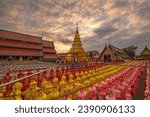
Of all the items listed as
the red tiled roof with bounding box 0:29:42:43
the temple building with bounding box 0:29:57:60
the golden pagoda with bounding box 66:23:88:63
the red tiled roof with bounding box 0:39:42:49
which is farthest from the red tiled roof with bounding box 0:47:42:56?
the golden pagoda with bounding box 66:23:88:63

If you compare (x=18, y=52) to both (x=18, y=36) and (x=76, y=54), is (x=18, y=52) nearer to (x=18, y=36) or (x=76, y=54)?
(x=18, y=36)

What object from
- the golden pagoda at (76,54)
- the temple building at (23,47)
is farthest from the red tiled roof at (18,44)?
the golden pagoda at (76,54)

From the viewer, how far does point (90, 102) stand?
2.62 metres

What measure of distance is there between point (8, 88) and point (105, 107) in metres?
2.59

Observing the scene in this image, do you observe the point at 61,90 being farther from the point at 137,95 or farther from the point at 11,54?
the point at 11,54

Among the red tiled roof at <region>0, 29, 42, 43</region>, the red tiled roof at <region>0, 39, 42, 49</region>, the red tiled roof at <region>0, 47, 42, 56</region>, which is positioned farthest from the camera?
the red tiled roof at <region>0, 29, 42, 43</region>

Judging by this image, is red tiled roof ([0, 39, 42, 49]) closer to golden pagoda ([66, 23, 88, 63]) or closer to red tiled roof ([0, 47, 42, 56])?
red tiled roof ([0, 47, 42, 56])

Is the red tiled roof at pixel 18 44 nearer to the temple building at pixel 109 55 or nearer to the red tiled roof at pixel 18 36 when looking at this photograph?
the red tiled roof at pixel 18 36

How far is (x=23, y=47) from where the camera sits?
79.9 ft

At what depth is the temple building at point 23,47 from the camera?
21.6 metres

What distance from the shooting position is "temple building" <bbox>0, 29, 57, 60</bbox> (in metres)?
21.6

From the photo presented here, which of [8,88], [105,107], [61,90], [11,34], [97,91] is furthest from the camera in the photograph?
[11,34]

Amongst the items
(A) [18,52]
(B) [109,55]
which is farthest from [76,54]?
(A) [18,52]

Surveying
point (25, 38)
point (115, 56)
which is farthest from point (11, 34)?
point (115, 56)
